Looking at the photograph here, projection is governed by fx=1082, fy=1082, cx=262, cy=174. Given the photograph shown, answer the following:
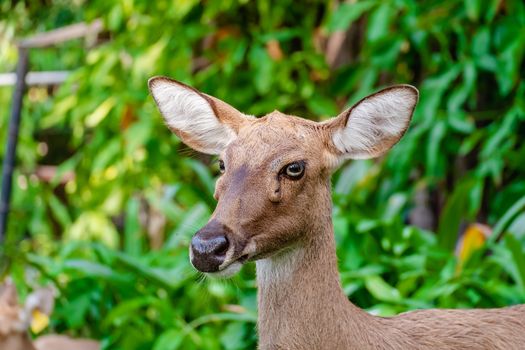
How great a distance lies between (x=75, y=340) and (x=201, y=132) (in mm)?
2604

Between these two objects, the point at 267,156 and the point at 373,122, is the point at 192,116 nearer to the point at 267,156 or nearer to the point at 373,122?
the point at 267,156

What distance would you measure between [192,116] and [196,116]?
19 mm

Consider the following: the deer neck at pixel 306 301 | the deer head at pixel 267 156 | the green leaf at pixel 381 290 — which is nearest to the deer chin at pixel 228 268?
the deer head at pixel 267 156

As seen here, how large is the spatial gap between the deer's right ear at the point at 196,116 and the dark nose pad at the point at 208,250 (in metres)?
0.51

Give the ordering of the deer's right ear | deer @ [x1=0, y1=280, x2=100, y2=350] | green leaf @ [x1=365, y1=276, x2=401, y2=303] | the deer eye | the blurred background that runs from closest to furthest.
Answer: the deer eye
the deer's right ear
green leaf @ [x1=365, y1=276, x2=401, y2=303]
the blurred background
deer @ [x1=0, y1=280, x2=100, y2=350]

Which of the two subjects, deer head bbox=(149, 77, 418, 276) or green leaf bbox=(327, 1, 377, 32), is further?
green leaf bbox=(327, 1, 377, 32)

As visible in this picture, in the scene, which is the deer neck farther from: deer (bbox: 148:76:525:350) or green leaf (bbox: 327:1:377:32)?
green leaf (bbox: 327:1:377:32)

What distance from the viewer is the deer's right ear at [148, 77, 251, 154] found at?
3322mm

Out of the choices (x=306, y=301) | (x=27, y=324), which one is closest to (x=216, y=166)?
(x=27, y=324)

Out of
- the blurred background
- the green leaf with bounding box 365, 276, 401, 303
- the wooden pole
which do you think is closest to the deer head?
the blurred background

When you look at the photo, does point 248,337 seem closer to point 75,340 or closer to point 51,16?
point 75,340

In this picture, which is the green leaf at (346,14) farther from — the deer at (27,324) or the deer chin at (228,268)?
the deer chin at (228,268)

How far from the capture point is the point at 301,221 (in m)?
3.10

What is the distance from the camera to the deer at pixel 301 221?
9.84ft
